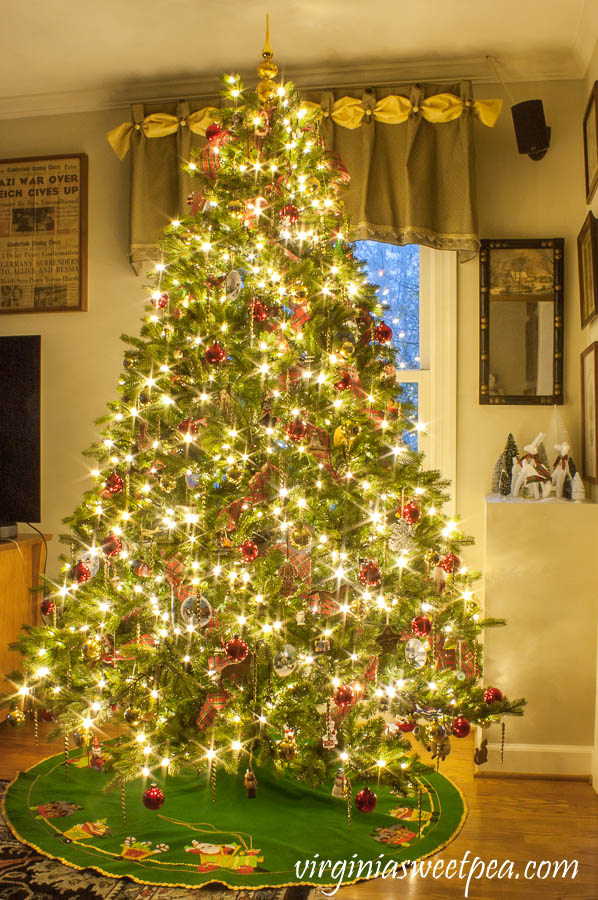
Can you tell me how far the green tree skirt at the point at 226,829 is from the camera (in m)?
1.94

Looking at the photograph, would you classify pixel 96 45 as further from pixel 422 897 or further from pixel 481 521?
pixel 422 897

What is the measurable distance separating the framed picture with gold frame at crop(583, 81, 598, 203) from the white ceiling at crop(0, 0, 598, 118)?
0.22 metres

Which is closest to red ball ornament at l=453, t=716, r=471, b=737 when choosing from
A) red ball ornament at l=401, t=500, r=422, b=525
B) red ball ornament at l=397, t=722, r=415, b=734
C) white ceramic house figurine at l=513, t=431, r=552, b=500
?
red ball ornament at l=397, t=722, r=415, b=734

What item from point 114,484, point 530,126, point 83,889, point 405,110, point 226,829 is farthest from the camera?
point 405,110

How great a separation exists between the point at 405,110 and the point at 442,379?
1.07 m

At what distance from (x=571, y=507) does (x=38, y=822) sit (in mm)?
1970

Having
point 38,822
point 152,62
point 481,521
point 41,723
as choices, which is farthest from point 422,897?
point 152,62

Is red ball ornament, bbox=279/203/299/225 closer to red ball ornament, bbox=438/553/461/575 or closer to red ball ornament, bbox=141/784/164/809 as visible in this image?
red ball ornament, bbox=438/553/461/575

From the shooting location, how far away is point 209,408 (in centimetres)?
229

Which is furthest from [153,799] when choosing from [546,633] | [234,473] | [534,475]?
[534,475]

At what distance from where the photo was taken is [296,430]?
2096 mm

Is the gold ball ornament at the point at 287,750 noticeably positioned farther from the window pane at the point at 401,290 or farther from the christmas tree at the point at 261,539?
the window pane at the point at 401,290

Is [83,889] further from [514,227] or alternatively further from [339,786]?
[514,227]

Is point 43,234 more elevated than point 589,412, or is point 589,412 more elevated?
point 43,234
